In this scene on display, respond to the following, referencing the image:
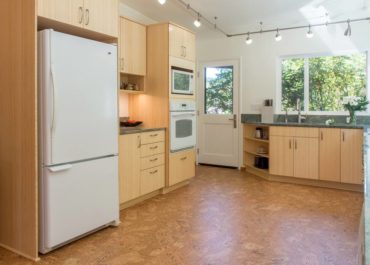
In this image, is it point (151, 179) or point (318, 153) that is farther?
point (318, 153)

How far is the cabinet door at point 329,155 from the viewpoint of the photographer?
4.56m

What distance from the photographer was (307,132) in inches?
188

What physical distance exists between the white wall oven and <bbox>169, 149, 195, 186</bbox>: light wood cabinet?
93 mm

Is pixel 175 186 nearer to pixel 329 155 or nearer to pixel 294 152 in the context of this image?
pixel 294 152

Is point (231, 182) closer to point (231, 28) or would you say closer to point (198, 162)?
point (198, 162)

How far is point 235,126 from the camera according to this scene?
609 centimetres

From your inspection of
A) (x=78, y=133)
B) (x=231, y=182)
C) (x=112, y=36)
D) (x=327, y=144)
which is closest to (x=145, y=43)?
(x=112, y=36)

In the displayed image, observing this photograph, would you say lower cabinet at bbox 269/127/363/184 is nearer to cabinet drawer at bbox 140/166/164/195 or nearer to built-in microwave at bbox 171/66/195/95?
built-in microwave at bbox 171/66/195/95

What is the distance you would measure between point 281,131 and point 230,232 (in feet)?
7.85

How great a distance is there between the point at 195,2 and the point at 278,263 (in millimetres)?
3436

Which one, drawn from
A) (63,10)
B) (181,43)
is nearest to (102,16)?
(63,10)

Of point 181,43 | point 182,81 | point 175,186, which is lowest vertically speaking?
point 175,186

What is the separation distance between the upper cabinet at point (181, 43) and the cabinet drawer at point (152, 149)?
1203 mm

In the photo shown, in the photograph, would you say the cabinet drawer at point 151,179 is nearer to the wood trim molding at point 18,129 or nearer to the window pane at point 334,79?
the wood trim molding at point 18,129
